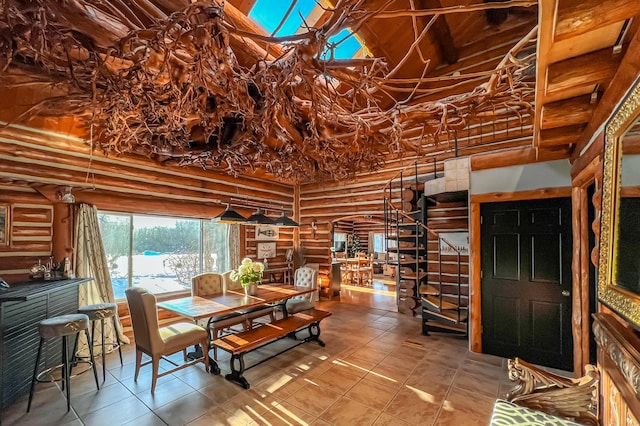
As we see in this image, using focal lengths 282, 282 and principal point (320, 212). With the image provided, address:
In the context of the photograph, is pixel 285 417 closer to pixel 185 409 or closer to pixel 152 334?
pixel 185 409

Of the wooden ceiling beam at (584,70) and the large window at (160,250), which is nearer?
the wooden ceiling beam at (584,70)

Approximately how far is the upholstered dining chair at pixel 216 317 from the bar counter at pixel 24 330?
1.58 meters

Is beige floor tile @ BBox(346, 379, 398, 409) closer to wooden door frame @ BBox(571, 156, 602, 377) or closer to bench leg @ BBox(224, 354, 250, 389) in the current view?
bench leg @ BBox(224, 354, 250, 389)

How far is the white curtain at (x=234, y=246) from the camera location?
265 inches

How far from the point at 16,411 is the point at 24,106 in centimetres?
337

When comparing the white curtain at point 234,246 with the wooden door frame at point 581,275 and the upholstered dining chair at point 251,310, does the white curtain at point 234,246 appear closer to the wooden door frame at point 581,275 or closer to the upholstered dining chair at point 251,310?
the upholstered dining chair at point 251,310

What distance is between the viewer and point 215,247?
6.66m

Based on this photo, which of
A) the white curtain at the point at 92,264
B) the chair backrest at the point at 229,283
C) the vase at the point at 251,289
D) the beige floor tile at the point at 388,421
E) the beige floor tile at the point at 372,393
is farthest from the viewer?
the chair backrest at the point at 229,283

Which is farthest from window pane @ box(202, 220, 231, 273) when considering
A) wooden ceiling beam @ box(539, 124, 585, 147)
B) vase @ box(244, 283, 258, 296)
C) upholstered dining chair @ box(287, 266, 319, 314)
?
wooden ceiling beam @ box(539, 124, 585, 147)

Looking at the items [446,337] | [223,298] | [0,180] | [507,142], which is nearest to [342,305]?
[446,337]

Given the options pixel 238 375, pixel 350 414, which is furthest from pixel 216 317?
pixel 350 414

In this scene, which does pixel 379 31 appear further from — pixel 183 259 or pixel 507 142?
pixel 183 259

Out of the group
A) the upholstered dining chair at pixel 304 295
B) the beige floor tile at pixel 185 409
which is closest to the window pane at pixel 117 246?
the beige floor tile at pixel 185 409

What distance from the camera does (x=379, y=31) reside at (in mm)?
4879
